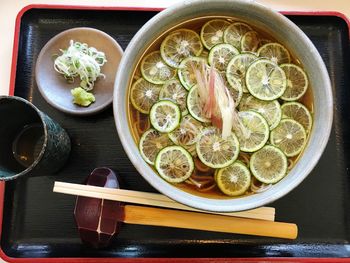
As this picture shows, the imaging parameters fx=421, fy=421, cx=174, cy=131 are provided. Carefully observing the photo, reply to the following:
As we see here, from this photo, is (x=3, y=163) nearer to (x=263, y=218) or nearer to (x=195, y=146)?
(x=195, y=146)

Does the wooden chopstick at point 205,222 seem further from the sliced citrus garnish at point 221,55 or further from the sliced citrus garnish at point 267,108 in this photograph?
the sliced citrus garnish at point 221,55

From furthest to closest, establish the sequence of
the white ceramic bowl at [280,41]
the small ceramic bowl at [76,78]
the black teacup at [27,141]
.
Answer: the small ceramic bowl at [76,78] < the black teacup at [27,141] < the white ceramic bowl at [280,41]

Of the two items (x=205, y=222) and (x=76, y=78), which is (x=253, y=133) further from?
(x=76, y=78)

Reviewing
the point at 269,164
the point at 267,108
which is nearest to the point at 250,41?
the point at 267,108

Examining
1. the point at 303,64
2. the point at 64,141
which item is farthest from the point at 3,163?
the point at 303,64

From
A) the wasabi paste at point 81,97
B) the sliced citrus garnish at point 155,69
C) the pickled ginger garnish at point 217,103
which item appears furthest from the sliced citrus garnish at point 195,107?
the wasabi paste at point 81,97

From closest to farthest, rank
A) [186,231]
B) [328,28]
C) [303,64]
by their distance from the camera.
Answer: [303,64] < [186,231] < [328,28]

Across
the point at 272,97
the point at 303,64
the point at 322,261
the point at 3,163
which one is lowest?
the point at 322,261
